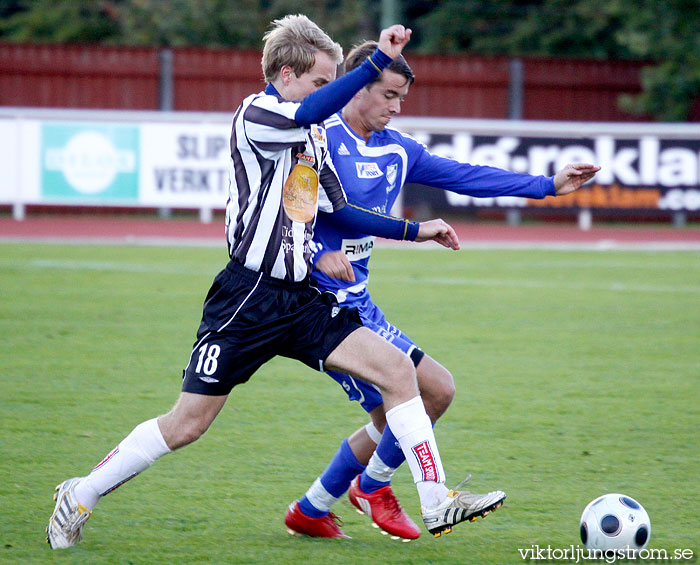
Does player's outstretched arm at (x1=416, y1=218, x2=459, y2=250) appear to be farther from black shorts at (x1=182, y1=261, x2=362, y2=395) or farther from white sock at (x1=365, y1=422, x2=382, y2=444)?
white sock at (x1=365, y1=422, x2=382, y2=444)

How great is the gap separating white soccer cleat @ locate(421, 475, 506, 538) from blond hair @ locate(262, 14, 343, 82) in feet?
5.30

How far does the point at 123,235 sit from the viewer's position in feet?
52.7

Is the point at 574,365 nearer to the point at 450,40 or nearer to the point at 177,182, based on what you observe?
the point at 177,182

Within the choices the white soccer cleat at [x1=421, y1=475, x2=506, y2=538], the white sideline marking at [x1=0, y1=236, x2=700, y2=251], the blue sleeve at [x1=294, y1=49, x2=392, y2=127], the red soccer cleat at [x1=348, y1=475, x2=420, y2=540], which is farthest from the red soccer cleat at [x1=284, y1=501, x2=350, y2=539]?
the white sideline marking at [x1=0, y1=236, x2=700, y2=251]

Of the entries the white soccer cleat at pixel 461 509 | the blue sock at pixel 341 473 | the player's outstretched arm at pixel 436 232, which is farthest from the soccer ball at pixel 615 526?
the player's outstretched arm at pixel 436 232

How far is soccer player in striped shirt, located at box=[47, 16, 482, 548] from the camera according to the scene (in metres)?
3.70

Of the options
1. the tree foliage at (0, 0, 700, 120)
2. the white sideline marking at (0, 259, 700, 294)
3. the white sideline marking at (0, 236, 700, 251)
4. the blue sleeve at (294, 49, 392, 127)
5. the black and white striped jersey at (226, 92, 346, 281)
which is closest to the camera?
the blue sleeve at (294, 49, 392, 127)

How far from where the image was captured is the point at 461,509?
360cm

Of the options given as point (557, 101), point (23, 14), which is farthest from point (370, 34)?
point (23, 14)

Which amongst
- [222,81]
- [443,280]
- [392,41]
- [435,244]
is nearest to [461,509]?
[392,41]

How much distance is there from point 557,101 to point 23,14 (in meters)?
13.4

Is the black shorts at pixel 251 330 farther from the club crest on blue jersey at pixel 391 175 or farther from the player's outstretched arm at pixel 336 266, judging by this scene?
the club crest on blue jersey at pixel 391 175

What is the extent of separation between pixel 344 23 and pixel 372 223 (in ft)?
70.2

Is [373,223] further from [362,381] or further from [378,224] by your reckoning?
[362,381]
